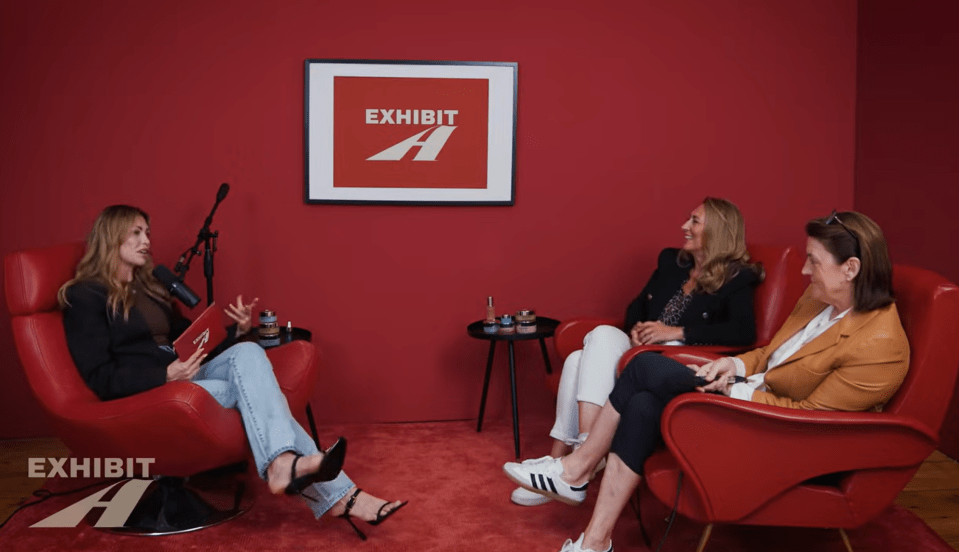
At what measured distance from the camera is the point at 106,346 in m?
2.78

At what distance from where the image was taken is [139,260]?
3.00 metres

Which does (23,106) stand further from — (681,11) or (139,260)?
(681,11)

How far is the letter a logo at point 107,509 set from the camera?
287cm

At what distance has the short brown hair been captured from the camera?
2.41m

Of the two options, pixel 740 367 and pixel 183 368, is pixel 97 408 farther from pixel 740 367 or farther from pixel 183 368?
pixel 740 367

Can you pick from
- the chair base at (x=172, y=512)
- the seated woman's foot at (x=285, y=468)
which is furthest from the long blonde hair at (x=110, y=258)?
the seated woman's foot at (x=285, y=468)

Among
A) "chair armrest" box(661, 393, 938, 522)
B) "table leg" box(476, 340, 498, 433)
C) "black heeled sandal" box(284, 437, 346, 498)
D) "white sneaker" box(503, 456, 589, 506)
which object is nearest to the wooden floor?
"chair armrest" box(661, 393, 938, 522)

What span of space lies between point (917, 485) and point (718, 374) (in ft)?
3.75

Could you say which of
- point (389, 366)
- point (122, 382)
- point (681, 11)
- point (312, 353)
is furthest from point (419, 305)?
point (681, 11)

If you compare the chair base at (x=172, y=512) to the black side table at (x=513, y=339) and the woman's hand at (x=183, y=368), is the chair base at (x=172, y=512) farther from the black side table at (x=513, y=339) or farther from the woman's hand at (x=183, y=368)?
the black side table at (x=513, y=339)

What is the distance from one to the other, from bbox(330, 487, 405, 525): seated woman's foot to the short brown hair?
164 centimetres

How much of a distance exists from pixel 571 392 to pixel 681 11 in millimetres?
2092

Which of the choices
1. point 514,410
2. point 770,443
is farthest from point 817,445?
point 514,410

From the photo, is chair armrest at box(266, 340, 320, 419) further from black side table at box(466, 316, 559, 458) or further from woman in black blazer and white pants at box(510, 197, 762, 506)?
woman in black blazer and white pants at box(510, 197, 762, 506)
